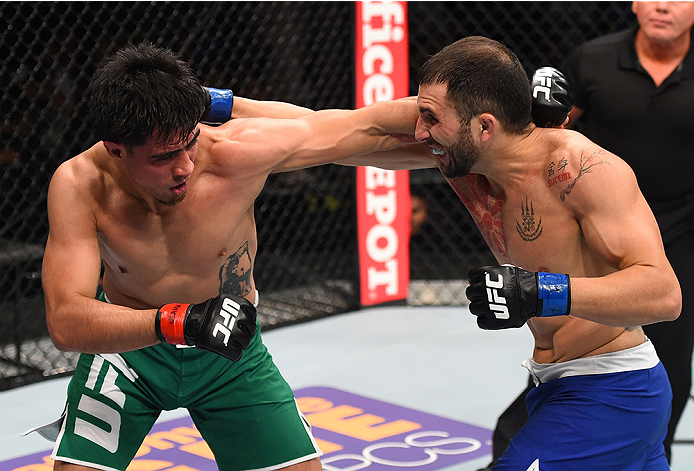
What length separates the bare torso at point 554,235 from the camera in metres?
1.78

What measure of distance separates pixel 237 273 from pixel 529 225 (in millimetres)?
680

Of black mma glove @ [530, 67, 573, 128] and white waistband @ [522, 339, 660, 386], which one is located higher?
black mma glove @ [530, 67, 573, 128]

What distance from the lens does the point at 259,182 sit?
1979mm

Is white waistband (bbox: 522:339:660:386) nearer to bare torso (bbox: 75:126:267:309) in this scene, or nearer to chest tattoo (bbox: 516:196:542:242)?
chest tattoo (bbox: 516:196:542:242)

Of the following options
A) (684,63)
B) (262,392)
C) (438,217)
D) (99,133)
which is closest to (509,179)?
(262,392)

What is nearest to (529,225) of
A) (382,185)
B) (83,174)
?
(83,174)

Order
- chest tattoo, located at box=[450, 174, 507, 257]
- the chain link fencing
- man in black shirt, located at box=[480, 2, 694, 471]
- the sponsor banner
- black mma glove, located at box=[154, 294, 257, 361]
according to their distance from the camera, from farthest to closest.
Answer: the chain link fencing, the sponsor banner, man in black shirt, located at box=[480, 2, 694, 471], chest tattoo, located at box=[450, 174, 507, 257], black mma glove, located at box=[154, 294, 257, 361]

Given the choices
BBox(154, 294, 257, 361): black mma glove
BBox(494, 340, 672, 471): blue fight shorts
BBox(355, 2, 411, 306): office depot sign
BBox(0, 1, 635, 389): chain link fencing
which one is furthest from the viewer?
BBox(355, 2, 411, 306): office depot sign

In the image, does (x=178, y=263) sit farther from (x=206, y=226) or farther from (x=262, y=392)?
(x=262, y=392)

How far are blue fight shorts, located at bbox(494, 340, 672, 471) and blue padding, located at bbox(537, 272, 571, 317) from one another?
0.27 metres

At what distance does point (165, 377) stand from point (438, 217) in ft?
12.2

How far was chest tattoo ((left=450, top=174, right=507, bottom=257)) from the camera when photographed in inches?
76.5

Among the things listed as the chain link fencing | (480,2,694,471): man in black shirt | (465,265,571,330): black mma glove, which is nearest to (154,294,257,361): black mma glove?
(465,265,571,330): black mma glove

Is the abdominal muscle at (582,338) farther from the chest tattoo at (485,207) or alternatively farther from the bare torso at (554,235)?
the chest tattoo at (485,207)
